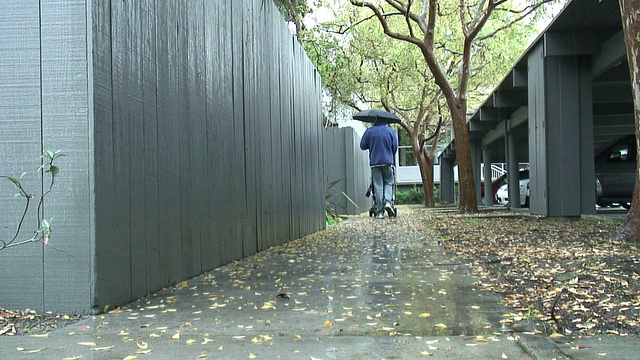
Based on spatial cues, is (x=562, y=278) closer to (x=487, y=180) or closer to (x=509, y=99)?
(x=509, y=99)

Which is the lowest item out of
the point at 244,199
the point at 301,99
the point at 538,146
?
the point at 244,199

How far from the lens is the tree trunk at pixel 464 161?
49.5 feet

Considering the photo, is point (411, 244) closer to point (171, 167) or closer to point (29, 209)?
point (171, 167)

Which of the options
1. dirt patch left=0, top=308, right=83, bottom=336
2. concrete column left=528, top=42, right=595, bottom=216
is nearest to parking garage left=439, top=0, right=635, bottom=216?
concrete column left=528, top=42, right=595, bottom=216

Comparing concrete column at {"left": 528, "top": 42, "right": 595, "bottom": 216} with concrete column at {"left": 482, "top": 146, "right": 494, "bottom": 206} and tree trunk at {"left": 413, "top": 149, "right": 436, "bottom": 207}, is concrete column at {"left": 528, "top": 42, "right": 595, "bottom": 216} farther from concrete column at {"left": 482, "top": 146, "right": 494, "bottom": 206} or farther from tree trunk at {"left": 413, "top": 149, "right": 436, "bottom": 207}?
tree trunk at {"left": 413, "top": 149, "right": 436, "bottom": 207}

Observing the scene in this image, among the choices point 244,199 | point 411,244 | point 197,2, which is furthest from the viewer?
point 411,244

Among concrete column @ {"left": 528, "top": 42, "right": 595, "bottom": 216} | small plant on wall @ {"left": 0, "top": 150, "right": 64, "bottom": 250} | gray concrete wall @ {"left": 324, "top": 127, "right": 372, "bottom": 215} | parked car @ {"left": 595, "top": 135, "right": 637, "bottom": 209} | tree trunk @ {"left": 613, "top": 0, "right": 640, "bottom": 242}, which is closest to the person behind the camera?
small plant on wall @ {"left": 0, "top": 150, "right": 64, "bottom": 250}

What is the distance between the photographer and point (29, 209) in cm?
342

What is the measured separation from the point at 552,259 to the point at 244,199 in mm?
3029

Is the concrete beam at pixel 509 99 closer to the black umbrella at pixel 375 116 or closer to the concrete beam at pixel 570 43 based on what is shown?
the black umbrella at pixel 375 116

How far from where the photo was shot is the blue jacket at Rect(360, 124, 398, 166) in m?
12.7

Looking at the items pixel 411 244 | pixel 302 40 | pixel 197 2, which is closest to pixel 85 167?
pixel 197 2

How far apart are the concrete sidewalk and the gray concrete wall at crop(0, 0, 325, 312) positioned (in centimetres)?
31

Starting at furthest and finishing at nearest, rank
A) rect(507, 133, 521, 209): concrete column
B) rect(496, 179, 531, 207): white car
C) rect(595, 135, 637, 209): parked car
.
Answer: rect(496, 179, 531, 207): white car < rect(507, 133, 521, 209): concrete column < rect(595, 135, 637, 209): parked car
